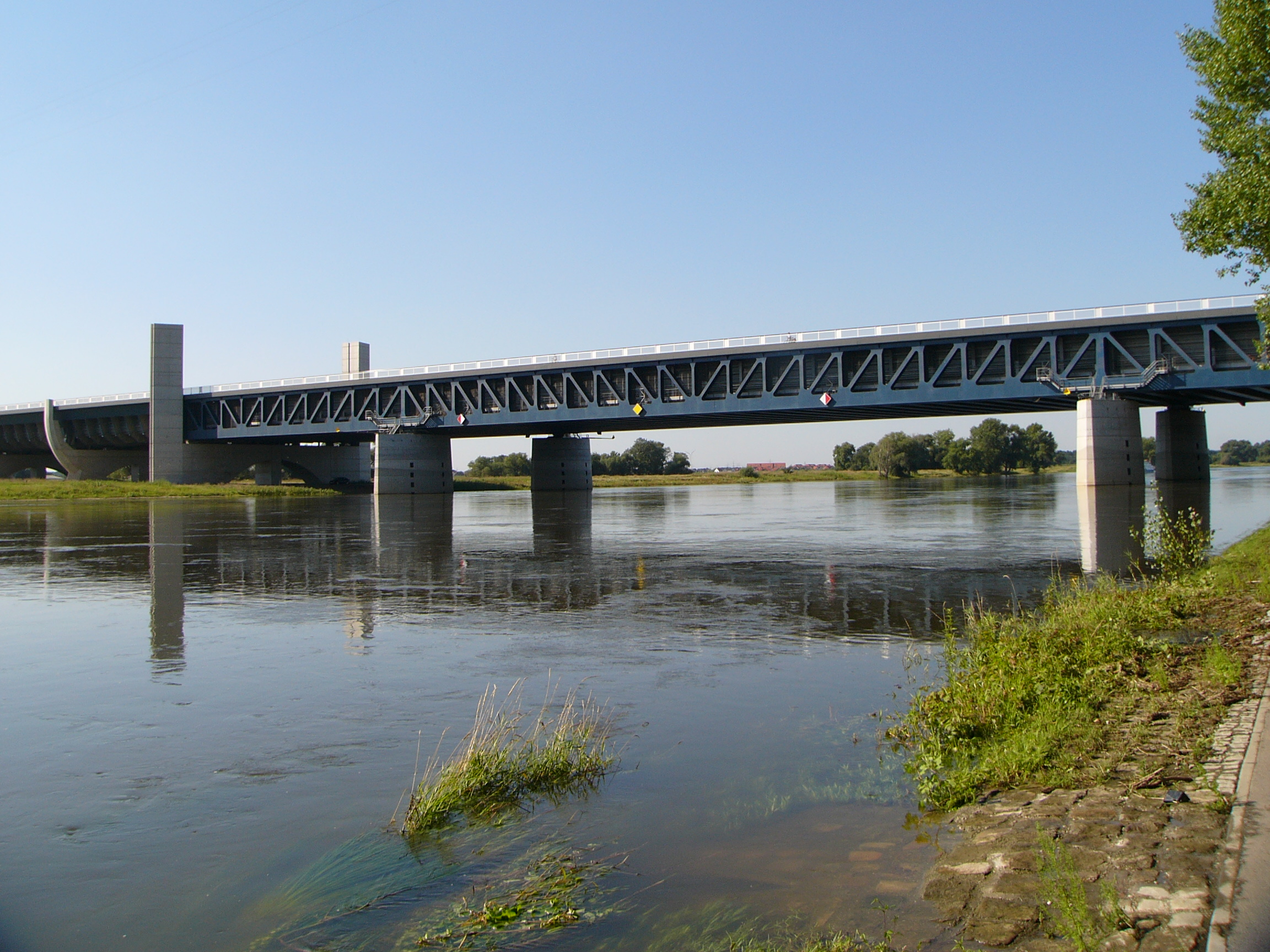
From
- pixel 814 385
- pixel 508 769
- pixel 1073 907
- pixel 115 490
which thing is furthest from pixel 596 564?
pixel 115 490

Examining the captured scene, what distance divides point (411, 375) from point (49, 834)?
91664 millimetres

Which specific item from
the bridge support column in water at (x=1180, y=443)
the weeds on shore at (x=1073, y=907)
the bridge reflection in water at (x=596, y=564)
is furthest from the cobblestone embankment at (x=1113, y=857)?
the bridge support column in water at (x=1180, y=443)

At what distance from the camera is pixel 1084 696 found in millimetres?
9719

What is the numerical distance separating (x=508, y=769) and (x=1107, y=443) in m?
69.5

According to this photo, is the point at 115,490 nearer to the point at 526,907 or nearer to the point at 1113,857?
the point at 526,907

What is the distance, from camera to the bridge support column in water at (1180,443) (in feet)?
258

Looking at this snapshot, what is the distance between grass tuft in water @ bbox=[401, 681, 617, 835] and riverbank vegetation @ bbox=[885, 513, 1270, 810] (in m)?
3.16

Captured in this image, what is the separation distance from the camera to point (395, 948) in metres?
5.66

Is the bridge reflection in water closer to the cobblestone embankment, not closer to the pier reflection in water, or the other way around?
the pier reflection in water

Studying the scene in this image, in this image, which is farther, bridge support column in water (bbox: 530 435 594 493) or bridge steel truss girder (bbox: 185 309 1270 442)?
bridge support column in water (bbox: 530 435 594 493)

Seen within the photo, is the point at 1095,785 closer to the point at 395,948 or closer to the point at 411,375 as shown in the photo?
the point at 395,948

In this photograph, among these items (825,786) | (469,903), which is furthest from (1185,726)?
(469,903)

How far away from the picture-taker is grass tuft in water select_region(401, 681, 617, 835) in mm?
7809

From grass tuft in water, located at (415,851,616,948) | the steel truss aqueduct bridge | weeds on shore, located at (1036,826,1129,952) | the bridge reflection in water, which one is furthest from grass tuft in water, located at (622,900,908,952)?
the steel truss aqueduct bridge
